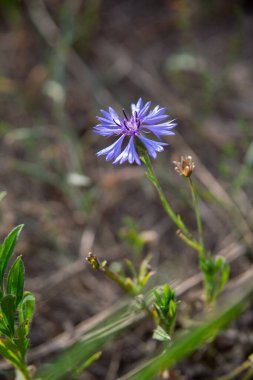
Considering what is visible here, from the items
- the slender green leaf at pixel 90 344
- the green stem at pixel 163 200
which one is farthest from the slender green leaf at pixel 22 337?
the green stem at pixel 163 200

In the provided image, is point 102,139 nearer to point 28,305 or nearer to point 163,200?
point 163,200

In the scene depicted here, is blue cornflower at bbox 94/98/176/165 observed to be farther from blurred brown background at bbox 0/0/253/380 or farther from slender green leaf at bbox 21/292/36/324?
blurred brown background at bbox 0/0/253/380

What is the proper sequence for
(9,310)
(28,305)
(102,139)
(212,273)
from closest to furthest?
1. (9,310)
2. (28,305)
3. (212,273)
4. (102,139)

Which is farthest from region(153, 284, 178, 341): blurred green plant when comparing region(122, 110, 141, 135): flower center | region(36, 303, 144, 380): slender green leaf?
region(122, 110, 141, 135): flower center

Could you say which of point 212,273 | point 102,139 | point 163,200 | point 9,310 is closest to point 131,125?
point 163,200

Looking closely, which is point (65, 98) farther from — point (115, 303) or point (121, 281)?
point (121, 281)

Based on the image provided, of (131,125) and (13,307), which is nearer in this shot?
(13,307)
